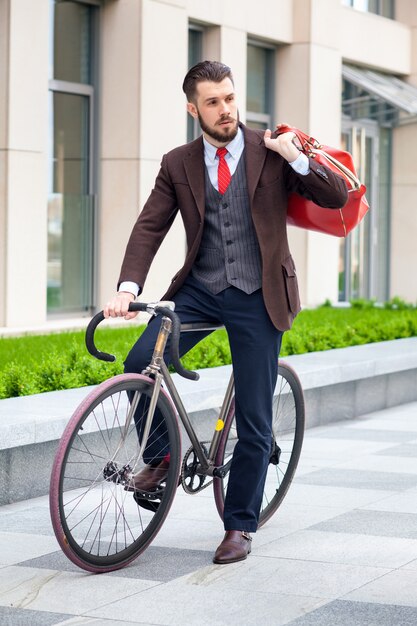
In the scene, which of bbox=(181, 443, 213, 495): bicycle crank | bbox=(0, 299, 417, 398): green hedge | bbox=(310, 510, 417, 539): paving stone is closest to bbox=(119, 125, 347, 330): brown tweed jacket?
bbox=(181, 443, 213, 495): bicycle crank

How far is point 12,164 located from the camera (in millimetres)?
13836

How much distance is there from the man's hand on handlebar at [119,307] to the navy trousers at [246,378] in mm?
174

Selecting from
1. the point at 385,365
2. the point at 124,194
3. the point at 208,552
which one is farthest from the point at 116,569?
the point at 124,194

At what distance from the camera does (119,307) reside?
5.02m

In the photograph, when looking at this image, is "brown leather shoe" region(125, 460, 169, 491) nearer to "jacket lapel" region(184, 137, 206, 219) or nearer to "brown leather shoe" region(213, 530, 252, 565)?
"brown leather shoe" region(213, 530, 252, 565)

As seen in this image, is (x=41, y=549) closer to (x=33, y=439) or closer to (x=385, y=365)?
(x=33, y=439)

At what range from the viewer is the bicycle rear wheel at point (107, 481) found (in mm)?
4766

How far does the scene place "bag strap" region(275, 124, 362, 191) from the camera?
5.11m

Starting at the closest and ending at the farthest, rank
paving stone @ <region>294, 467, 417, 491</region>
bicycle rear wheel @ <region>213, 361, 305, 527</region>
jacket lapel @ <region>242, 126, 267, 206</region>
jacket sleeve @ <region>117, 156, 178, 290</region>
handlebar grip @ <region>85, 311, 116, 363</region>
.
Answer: handlebar grip @ <region>85, 311, 116, 363</region>
jacket lapel @ <region>242, 126, 267, 206</region>
jacket sleeve @ <region>117, 156, 178, 290</region>
bicycle rear wheel @ <region>213, 361, 305, 527</region>
paving stone @ <region>294, 467, 417, 491</region>

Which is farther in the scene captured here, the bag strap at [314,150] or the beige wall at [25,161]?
the beige wall at [25,161]

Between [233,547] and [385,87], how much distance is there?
1742 centimetres

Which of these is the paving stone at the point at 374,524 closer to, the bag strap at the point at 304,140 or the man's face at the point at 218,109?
the bag strap at the point at 304,140

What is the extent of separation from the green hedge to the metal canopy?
18.5ft

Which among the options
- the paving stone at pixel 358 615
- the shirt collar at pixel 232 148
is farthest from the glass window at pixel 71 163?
the paving stone at pixel 358 615
